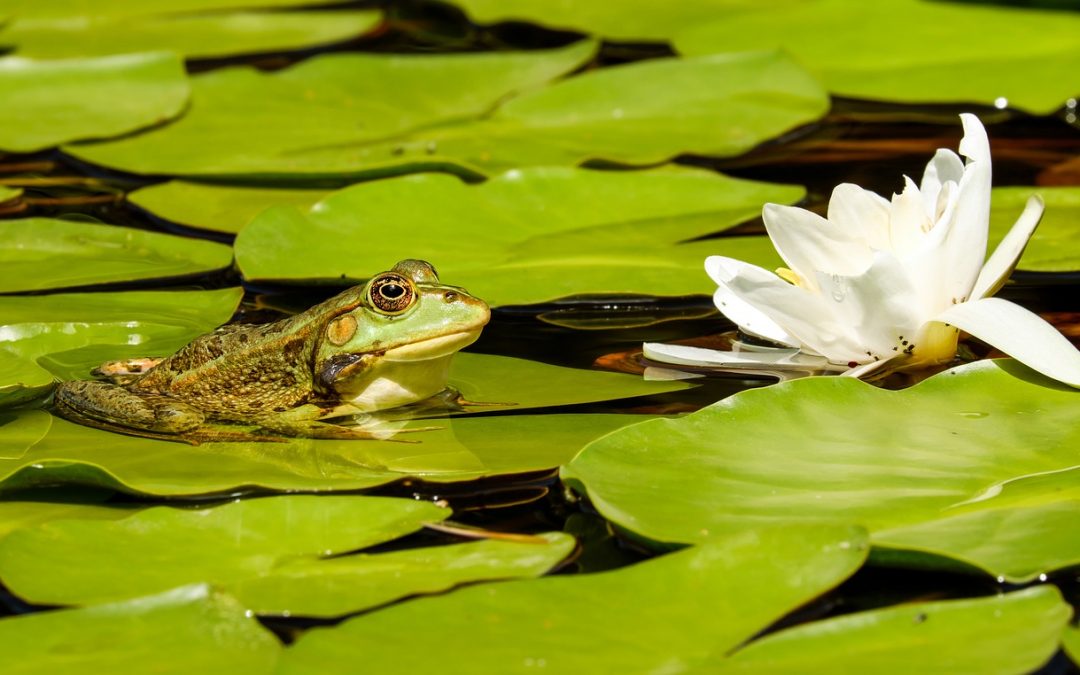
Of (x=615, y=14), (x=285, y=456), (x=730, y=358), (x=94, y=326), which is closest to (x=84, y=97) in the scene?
(x=94, y=326)

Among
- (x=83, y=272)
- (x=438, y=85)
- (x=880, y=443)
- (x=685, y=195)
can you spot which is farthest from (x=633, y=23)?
(x=880, y=443)

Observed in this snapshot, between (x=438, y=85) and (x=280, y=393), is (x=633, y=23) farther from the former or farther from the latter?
(x=280, y=393)

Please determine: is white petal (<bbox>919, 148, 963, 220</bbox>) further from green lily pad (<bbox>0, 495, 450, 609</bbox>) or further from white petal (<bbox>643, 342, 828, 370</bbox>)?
green lily pad (<bbox>0, 495, 450, 609</bbox>)

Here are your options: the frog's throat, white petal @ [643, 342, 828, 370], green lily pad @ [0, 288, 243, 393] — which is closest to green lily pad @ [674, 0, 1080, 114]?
white petal @ [643, 342, 828, 370]

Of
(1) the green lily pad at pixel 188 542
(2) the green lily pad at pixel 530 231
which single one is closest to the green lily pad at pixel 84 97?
(2) the green lily pad at pixel 530 231

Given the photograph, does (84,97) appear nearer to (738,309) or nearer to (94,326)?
(94,326)

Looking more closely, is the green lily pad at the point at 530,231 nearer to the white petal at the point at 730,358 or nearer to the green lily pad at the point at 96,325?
the green lily pad at the point at 96,325
